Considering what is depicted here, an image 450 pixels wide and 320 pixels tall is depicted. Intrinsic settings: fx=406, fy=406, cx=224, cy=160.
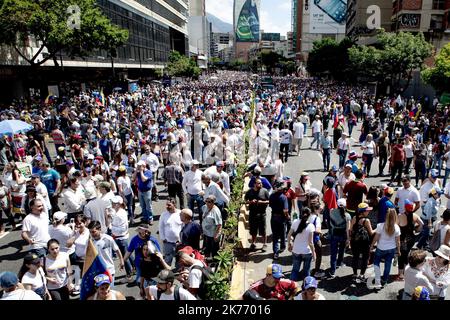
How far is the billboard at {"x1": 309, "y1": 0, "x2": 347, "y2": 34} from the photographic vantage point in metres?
114

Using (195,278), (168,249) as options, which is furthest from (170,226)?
(195,278)

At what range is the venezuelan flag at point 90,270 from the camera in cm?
502

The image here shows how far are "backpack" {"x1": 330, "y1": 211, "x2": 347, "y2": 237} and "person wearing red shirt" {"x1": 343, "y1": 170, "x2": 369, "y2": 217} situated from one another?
1349mm

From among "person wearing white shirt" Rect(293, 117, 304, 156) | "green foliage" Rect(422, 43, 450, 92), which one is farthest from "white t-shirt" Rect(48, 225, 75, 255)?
"green foliage" Rect(422, 43, 450, 92)

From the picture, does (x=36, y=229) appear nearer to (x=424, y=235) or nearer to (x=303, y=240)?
(x=303, y=240)

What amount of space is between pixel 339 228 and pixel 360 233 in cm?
39

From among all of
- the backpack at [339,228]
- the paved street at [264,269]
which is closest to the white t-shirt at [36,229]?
the paved street at [264,269]

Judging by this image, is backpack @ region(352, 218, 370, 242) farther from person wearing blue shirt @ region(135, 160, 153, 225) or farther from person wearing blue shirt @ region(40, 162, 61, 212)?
person wearing blue shirt @ region(40, 162, 61, 212)

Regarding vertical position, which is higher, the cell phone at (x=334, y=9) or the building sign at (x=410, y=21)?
the cell phone at (x=334, y=9)

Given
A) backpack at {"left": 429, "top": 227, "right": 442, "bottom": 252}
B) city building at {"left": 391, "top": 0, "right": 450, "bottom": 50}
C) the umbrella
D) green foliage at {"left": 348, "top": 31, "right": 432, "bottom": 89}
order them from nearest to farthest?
backpack at {"left": 429, "top": 227, "right": 442, "bottom": 252}, the umbrella, green foliage at {"left": 348, "top": 31, "right": 432, "bottom": 89}, city building at {"left": 391, "top": 0, "right": 450, "bottom": 50}

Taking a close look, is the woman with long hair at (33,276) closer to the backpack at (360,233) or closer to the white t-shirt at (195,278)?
the white t-shirt at (195,278)

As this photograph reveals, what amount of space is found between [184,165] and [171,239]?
464 cm

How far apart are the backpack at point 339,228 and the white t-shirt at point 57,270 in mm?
4329
